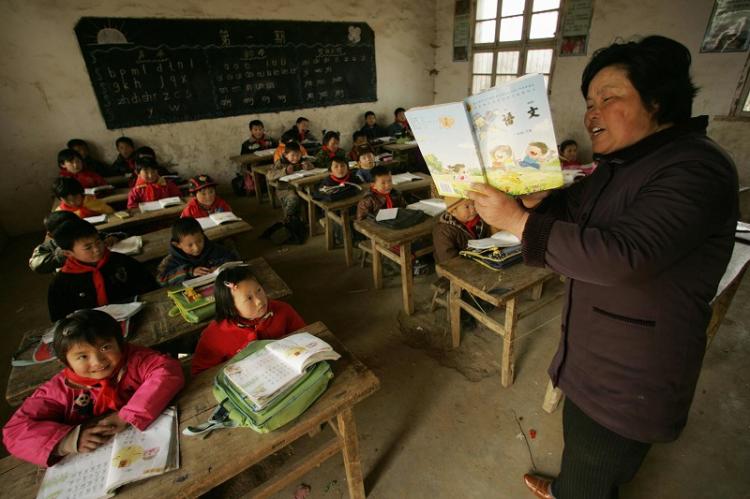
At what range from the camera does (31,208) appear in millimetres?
5383

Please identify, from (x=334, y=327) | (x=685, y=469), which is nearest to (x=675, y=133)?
(x=685, y=469)

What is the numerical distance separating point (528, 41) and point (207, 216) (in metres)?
6.04

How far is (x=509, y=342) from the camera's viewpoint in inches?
87.6

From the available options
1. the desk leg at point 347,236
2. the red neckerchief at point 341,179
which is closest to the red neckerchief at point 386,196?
the desk leg at point 347,236

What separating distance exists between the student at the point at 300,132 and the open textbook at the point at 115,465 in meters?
6.13

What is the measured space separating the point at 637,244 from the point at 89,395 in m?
1.78

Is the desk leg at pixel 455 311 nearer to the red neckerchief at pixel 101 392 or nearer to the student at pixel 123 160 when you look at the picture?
the red neckerchief at pixel 101 392

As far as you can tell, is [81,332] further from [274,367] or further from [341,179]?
[341,179]

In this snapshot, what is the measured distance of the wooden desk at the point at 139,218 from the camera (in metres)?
3.22

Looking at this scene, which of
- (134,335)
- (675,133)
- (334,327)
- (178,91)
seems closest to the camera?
(675,133)

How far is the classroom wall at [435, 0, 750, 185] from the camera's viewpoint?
14.2 feet

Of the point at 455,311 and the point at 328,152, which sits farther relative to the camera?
the point at 328,152

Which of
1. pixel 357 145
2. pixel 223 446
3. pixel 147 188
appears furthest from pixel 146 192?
pixel 223 446

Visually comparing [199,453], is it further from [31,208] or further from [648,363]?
[31,208]
